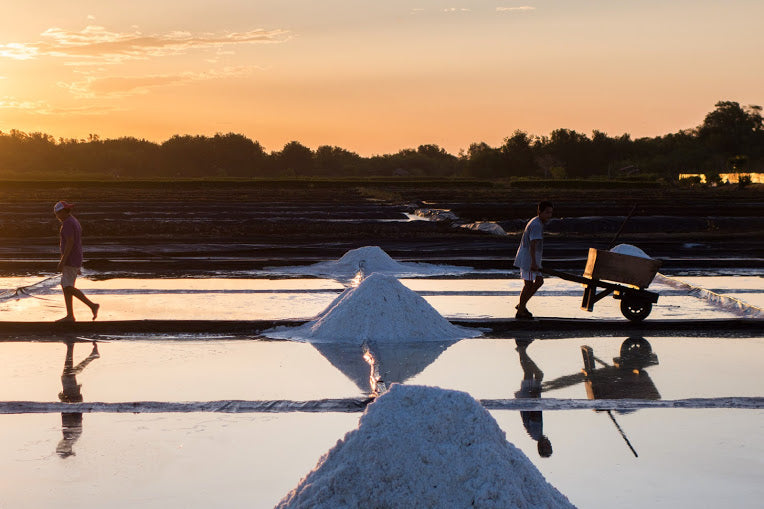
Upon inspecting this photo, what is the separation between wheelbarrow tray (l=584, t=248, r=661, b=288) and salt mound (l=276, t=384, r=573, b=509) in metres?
6.88

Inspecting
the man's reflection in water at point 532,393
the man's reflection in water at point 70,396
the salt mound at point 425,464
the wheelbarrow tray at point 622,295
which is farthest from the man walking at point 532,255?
the salt mound at point 425,464

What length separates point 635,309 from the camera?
11664 millimetres

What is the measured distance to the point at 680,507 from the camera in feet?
17.1

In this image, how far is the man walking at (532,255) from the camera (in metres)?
11.3

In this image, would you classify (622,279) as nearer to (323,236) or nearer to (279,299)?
(279,299)

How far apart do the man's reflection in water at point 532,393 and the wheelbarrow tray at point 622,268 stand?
143 cm

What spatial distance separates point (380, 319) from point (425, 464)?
6.12m

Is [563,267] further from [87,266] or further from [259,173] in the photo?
[259,173]

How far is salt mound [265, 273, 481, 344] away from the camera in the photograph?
34.2 ft

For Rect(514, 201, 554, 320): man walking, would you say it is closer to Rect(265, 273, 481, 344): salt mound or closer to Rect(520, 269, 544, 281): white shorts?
Rect(520, 269, 544, 281): white shorts

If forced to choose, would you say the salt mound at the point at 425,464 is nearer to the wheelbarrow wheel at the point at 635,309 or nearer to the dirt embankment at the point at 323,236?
the wheelbarrow wheel at the point at 635,309

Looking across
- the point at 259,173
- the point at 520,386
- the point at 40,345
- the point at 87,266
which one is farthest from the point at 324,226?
the point at 259,173

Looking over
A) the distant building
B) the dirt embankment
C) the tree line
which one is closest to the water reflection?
the dirt embankment

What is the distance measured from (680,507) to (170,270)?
15.2 m
